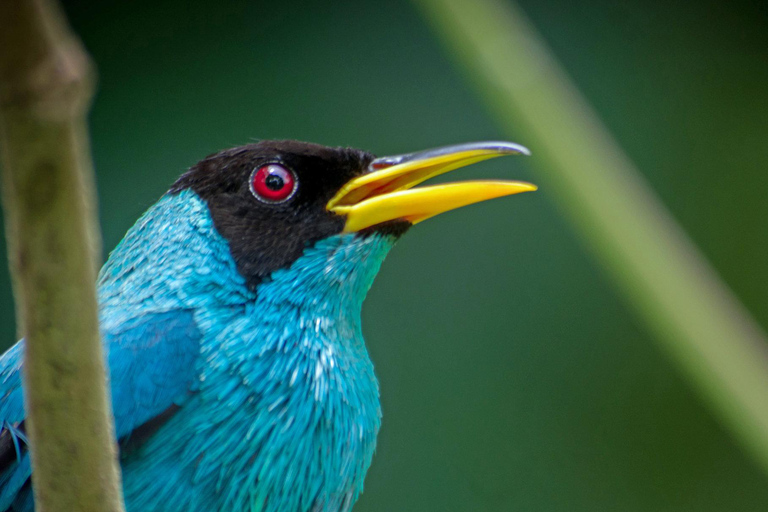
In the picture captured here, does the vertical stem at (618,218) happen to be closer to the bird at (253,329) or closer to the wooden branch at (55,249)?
the bird at (253,329)

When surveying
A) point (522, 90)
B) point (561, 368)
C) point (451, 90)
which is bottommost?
point (561, 368)

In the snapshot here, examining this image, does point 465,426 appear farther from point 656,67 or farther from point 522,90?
point 522,90

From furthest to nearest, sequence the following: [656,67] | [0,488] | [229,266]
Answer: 1. [656,67]
2. [229,266]
3. [0,488]

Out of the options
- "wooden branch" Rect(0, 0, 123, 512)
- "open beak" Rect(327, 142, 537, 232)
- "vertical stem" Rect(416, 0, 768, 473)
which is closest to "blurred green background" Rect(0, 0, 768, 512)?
"open beak" Rect(327, 142, 537, 232)

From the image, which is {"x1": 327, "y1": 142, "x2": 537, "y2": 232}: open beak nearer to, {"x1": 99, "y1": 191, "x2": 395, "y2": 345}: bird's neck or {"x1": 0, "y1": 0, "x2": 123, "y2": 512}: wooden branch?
{"x1": 99, "y1": 191, "x2": 395, "y2": 345}: bird's neck

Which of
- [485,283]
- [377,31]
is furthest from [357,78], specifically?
[485,283]
